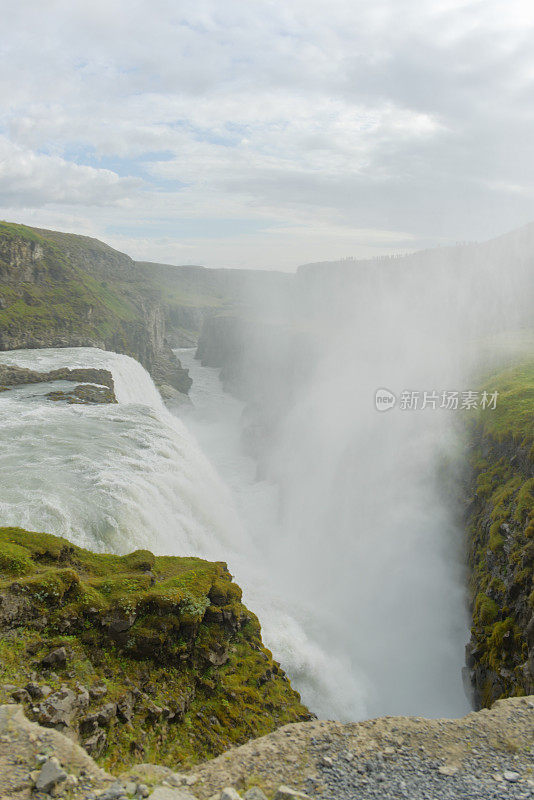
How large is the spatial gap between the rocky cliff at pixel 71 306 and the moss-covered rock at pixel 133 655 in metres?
56.5

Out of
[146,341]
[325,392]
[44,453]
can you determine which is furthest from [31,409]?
[146,341]

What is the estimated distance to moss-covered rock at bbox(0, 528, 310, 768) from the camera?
11.8m

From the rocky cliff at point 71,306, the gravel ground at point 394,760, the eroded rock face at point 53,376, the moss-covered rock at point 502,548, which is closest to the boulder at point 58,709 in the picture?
the gravel ground at point 394,760

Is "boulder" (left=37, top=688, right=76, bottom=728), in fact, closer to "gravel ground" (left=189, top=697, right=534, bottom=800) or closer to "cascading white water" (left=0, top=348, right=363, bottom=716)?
"gravel ground" (left=189, top=697, right=534, bottom=800)

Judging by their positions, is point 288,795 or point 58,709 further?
point 58,709

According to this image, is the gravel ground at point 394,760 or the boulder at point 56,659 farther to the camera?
the boulder at point 56,659

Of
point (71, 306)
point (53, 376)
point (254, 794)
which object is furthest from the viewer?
point (71, 306)

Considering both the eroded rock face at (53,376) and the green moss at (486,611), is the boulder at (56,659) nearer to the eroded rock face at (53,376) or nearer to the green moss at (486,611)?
the green moss at (486,611)

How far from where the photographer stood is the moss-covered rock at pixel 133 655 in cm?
1184

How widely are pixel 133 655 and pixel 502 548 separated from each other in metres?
19.8

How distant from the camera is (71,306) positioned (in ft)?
258

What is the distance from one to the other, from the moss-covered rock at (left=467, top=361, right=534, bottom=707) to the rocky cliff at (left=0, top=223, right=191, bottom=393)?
6172 cm

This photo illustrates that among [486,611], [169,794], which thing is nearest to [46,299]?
[486,611]

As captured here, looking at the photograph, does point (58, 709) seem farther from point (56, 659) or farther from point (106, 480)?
point (106, 480)
